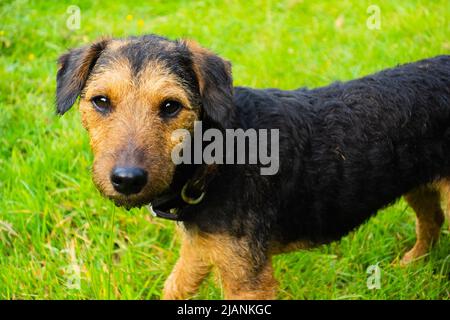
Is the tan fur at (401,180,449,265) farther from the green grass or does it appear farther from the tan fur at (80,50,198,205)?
the tan fur at (80,50,198,205)

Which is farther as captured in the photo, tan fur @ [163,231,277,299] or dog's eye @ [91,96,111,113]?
tan fur @ [163,231,277,299]

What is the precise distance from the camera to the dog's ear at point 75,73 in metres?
2.90

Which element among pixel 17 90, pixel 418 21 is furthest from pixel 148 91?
pixel 418 21

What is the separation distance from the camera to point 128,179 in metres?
2.44

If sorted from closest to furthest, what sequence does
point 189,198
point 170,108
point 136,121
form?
1. point 136,121
2. point 170,108
3. point 189,198

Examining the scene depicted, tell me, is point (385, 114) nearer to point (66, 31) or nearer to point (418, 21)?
point (418, 21)

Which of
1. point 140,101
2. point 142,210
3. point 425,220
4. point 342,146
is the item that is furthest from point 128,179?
point 425,220

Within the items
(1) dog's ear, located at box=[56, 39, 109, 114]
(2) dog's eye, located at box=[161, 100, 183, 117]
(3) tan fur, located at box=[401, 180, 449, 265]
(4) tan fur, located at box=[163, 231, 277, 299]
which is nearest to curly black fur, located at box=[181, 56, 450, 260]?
(4) tan fur, located at box=[163, 231, 277, 299]

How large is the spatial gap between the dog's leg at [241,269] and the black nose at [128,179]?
2.02ft

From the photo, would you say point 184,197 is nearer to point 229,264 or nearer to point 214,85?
point 229,264

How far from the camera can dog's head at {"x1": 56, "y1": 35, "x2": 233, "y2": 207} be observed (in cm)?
253

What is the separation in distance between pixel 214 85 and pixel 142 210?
5.17ft

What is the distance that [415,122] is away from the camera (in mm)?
3141
